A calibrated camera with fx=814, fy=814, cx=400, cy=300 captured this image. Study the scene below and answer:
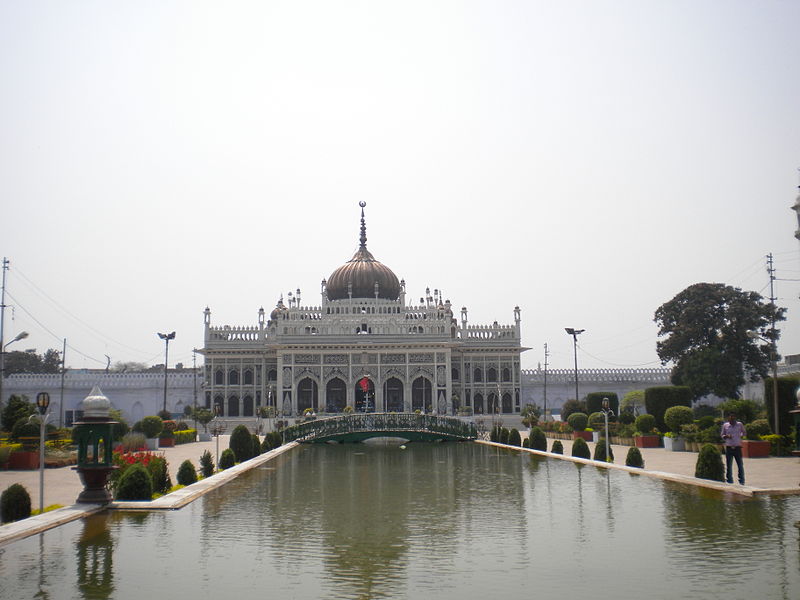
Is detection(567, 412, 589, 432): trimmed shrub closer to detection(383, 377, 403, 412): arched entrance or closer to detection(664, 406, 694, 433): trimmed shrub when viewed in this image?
detection(664, 406, 694, 433): trimmed shrub

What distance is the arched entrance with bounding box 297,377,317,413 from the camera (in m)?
55.3

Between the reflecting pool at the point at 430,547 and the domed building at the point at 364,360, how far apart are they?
37989 mm

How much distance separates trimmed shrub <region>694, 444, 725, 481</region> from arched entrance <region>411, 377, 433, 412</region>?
39263mm

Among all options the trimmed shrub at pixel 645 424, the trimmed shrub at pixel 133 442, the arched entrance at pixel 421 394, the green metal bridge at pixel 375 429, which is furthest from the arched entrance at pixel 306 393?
the trimmed shrub at pixel 645 424

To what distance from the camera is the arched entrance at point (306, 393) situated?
5534cm

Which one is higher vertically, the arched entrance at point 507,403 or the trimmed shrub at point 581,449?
the arched entrance at point 507,403

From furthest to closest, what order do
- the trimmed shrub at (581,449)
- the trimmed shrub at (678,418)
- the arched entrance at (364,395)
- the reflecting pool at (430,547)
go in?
the arched entrance at (364,395), the trimmed shrub at (678,418), the trimmed shrub at (581,449), the reflecting pool at (430,547)

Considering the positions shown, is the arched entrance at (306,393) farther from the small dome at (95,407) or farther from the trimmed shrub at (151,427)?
the small dome at (95,407)

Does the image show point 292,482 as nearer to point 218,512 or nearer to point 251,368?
point 218,512

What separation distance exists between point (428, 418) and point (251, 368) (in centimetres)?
2361

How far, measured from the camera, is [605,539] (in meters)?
11.0

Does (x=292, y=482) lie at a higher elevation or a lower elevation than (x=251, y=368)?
lower

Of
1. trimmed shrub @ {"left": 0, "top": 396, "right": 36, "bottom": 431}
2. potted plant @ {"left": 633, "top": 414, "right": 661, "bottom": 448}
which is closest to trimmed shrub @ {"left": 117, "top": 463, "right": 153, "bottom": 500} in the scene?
trimmed shrub @ {"left": 0, "top": 396, "right": 36, "bottom": 431}

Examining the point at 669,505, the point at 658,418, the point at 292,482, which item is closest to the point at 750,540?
the point at 669,505
